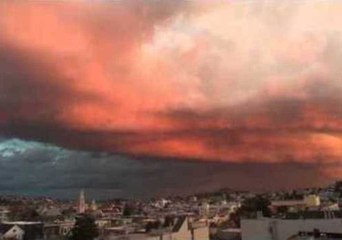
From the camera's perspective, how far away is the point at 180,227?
5973 mm

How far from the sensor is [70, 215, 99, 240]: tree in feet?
16.6

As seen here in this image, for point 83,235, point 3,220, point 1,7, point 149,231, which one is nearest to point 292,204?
point 149,231

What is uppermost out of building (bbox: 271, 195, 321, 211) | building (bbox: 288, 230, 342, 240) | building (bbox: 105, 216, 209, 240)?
building (bbox: 271, 195, 321, 211)

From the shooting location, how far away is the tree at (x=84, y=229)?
506cm

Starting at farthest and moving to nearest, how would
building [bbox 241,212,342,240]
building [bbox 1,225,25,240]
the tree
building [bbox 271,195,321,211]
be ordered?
building [bbox 271,195,321,211], building [bbox 241,212,342,240], the tree, building [bbox 1,225,25,240]

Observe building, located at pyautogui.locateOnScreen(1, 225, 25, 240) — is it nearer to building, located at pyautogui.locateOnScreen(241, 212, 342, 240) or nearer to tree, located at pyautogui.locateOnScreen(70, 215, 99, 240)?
tree, located at pyautogui.locateOnScreen(70, 215, 99, 240)

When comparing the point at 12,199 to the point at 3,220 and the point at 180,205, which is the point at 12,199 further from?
the point at 180,205

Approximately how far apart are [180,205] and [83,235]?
1.37 metres

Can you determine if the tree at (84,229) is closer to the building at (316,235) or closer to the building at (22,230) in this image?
the building at (22,230)

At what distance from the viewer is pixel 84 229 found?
5164 mm

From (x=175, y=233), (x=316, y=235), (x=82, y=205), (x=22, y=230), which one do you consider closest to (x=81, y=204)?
(x=82, y=205)

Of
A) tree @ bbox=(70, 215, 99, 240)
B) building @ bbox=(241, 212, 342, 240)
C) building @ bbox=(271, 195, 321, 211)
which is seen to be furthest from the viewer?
building @ bbox=(271, 195, 321, 211)

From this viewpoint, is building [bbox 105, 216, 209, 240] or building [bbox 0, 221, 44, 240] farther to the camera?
building [bbox 105, 216, 209, 240]

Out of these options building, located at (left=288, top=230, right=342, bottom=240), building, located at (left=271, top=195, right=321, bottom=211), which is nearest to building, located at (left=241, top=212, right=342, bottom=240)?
building, located at (left=288, top=230, right=342, bottom=240)
